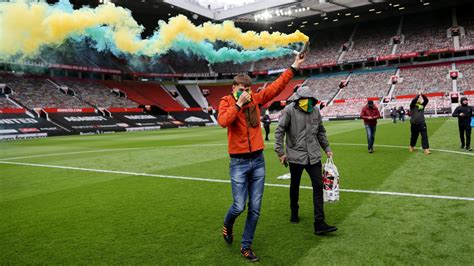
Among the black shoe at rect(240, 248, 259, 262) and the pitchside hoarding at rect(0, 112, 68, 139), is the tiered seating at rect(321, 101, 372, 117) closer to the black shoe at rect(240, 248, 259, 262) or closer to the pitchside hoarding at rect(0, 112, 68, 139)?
the pitchside hoarding at rect(0, 112, 68, 139)

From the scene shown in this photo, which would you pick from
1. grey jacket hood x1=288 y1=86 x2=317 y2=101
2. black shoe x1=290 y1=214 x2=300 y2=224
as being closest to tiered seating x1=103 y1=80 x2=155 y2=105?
black shoe x1=290 y1=214 x2=300 y2=224

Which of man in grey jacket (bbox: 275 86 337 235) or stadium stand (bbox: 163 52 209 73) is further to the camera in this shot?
stadium stand (bbox: 163 52 209 73)

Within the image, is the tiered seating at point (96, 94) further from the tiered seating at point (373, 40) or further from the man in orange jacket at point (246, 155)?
the man in orange jacket at point (246, 155)

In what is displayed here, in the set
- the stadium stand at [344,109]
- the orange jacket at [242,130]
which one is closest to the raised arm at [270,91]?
the orange jacket at [242,130]

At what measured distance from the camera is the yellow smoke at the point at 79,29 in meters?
18.6

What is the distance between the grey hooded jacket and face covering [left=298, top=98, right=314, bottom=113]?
0.22 ft

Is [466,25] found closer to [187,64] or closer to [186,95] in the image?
[186,95]

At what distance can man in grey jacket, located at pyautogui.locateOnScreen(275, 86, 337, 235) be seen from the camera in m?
5.32

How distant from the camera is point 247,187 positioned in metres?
4.67

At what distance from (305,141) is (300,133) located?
0.15 m

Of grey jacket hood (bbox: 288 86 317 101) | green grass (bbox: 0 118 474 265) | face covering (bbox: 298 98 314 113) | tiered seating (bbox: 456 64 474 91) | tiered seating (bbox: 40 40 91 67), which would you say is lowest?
green grass (bbox: 0 118 474 265)

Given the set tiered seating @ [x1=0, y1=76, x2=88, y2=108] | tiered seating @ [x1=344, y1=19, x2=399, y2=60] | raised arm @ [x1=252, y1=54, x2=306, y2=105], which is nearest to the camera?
raised arm @ [x1=252, y1=54, x2=306, y2=105]

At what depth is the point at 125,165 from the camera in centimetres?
1347

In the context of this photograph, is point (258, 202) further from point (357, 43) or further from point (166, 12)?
point (357, 43)
